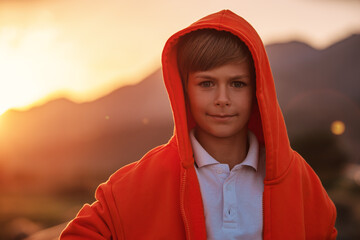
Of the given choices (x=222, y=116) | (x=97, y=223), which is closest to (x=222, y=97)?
(x=222, y=116)

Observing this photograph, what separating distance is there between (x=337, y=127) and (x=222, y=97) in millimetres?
12205

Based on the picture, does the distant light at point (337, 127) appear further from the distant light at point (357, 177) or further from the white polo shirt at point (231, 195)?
the white polo shirt at point (231, 195)

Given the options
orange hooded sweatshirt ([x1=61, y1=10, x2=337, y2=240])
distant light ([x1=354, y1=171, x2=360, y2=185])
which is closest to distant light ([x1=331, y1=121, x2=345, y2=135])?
distant light ([x1=354, y1=171, x2=360, y2=185])

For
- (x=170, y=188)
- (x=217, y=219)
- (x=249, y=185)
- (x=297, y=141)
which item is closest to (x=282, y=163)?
(x=249, y=185)

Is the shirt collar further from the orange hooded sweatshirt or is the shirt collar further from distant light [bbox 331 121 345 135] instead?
distant light [bbox 331 121 345 135]

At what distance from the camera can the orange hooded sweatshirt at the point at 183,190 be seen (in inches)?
76.6

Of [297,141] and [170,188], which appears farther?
[297,141]

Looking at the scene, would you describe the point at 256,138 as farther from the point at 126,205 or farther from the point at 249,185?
the point at 126,205

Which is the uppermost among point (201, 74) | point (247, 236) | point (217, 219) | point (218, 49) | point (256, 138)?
point (218, 49)

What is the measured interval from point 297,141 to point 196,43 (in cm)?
1153

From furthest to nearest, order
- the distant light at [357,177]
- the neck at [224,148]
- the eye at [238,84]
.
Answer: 1. the distant light at [357,177]
2. the neck at [224,148]
3. the eye at [238,84]

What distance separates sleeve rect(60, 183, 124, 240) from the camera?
75.2 inches

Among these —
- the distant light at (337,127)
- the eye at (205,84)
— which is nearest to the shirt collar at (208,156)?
the eye at (205,84)

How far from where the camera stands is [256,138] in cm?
226
